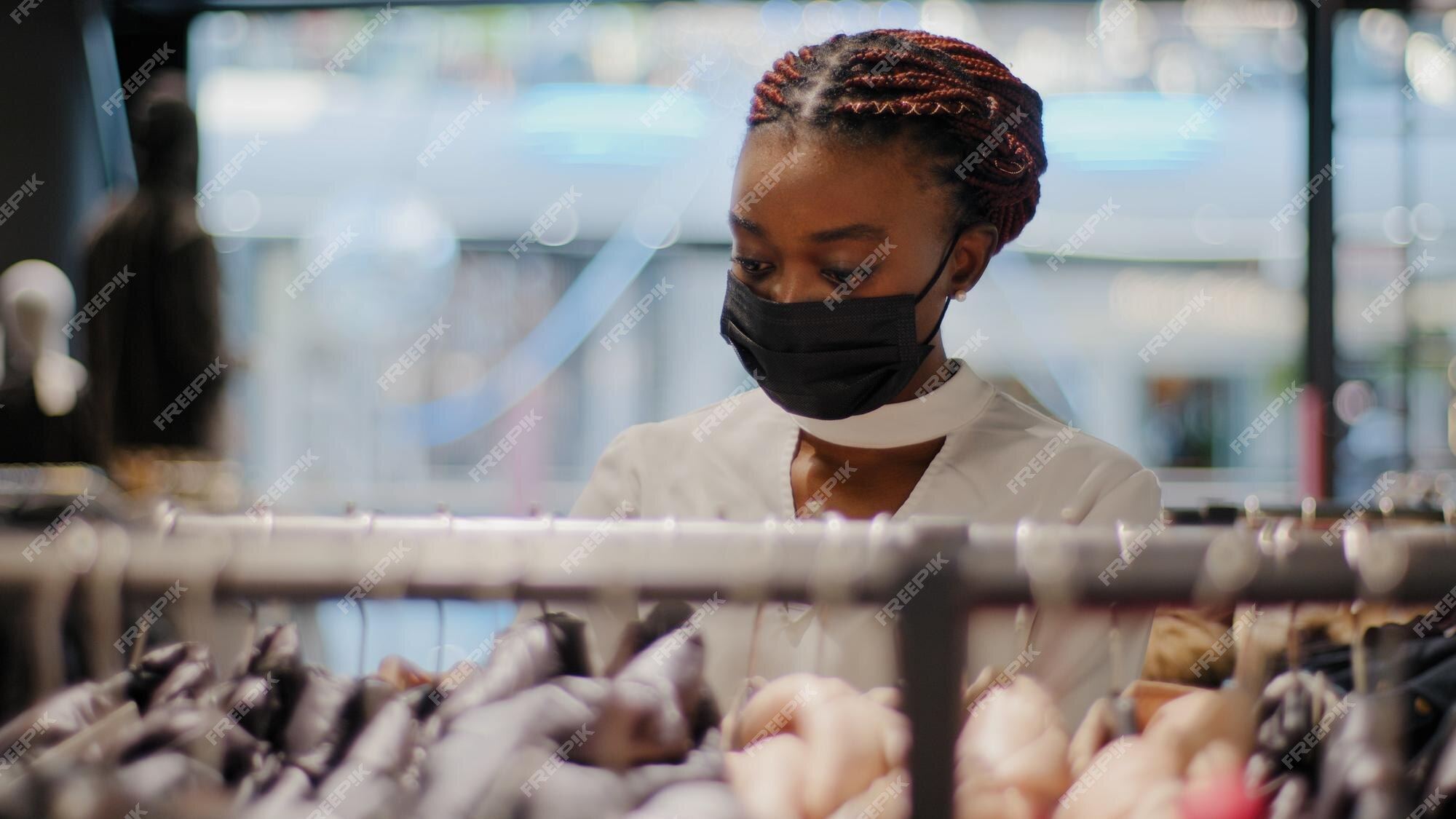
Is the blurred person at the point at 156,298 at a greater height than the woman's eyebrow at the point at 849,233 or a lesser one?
lesser

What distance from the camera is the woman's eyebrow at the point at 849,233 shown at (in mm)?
1061

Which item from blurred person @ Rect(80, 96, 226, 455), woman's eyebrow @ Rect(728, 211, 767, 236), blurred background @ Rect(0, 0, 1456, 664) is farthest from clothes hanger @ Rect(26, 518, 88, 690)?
blurred background @ Rect(0, 0, 1456, 664)

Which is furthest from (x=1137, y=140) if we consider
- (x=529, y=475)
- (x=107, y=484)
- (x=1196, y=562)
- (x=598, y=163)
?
(x=1196, y=562)

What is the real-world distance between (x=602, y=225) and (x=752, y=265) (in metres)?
3.59

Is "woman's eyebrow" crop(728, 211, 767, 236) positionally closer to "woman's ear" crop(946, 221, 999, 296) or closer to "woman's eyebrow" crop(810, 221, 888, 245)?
"woman's eyebrow" crop(810, 221, 888, 245)

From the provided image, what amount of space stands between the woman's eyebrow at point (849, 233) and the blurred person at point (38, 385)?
251 centimetres

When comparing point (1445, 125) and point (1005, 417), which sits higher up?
point (1005, 417)

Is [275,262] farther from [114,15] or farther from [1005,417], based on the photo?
[1005,417]

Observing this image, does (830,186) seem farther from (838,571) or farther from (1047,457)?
(838,571)

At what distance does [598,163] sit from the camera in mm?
4699

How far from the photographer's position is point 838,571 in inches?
22.8

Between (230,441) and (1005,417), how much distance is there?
2.36 metres

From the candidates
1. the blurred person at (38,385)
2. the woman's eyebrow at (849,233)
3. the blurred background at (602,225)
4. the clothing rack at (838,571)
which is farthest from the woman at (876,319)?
the blurred background at (602,225)

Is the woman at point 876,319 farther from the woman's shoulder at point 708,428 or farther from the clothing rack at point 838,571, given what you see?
the clothing rack at point 838,571
